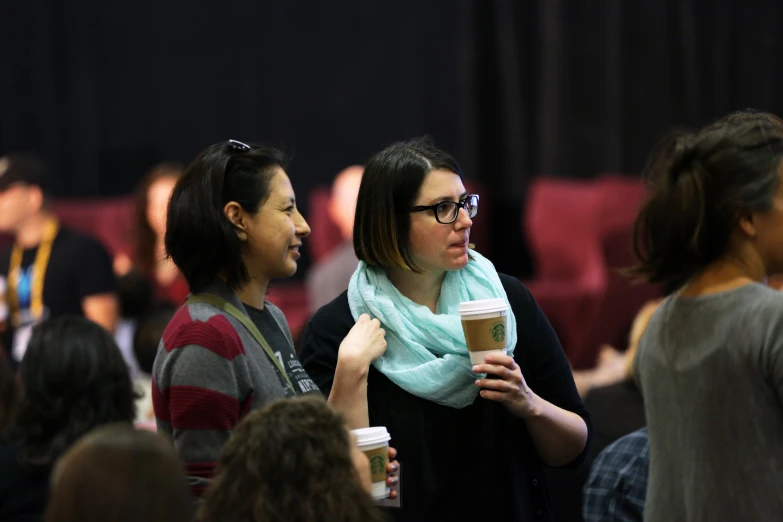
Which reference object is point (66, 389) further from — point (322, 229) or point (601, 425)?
point (322, 229)

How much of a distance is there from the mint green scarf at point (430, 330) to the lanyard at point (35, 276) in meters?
2.71

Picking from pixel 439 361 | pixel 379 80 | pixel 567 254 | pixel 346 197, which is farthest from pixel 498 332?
pixel 379 80

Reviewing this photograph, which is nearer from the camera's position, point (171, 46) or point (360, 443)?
point (360, 443)

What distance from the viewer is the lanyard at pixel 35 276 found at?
14.9 feet

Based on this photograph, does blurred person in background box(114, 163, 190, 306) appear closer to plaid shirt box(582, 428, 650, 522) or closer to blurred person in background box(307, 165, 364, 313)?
blurred person in background box(307, 165, 364, 313)

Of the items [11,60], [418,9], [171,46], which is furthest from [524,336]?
[11,60]

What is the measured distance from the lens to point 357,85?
305 inches

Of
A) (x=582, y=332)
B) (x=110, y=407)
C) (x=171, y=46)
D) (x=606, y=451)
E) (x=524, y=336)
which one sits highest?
(x=171, y=46)

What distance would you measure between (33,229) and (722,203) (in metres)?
3.62

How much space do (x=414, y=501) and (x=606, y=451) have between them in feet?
1.97

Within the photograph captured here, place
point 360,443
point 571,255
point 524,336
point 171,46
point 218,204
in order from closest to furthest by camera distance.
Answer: point 360,443 < point 218,204 < point 524,336 < point 571,255 < point 171,46

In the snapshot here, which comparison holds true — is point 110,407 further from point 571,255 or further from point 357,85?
point 357,85

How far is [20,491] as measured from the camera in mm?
2387

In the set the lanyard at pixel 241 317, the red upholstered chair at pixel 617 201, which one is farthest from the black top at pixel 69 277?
the red upholstered chair at pixel 617 201
